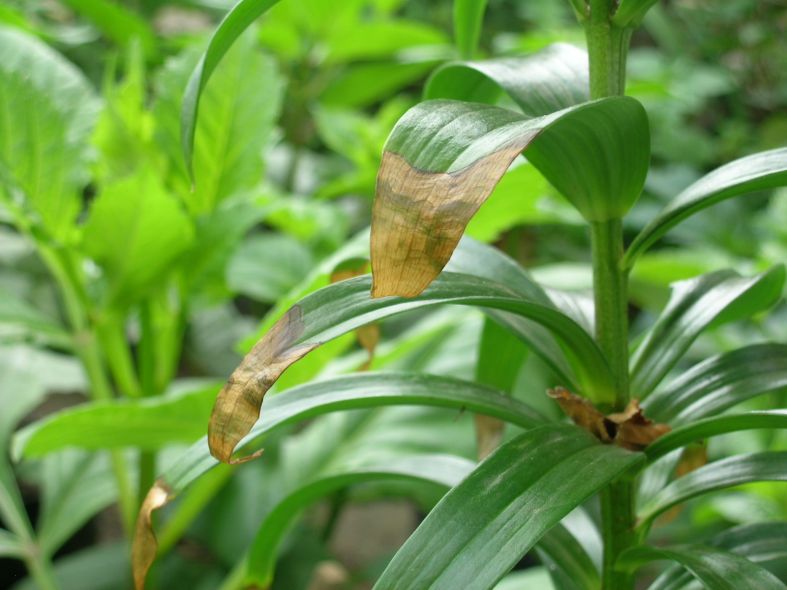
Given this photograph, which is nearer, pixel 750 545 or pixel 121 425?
pixel 750 545

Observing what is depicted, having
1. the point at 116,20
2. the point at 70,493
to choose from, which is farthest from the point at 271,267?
the point at 116,20

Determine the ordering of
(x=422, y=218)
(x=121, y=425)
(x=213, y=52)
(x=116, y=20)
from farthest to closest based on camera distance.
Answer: (x=116, y=20) < (x=121, y=425) < (x=213, y=52) < (x=422, y=218)

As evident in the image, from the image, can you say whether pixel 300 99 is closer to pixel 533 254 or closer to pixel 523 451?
pixel 533 254

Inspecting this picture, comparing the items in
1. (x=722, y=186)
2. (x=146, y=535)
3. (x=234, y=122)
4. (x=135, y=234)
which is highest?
(x=234, y=122)

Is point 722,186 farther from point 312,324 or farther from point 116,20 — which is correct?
point 116,20

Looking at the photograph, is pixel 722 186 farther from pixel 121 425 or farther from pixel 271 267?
pixel 271 267

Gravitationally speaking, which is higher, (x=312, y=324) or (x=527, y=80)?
(x=527, y=80)

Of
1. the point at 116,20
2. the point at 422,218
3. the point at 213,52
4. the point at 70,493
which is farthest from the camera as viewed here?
the point at 116,20
